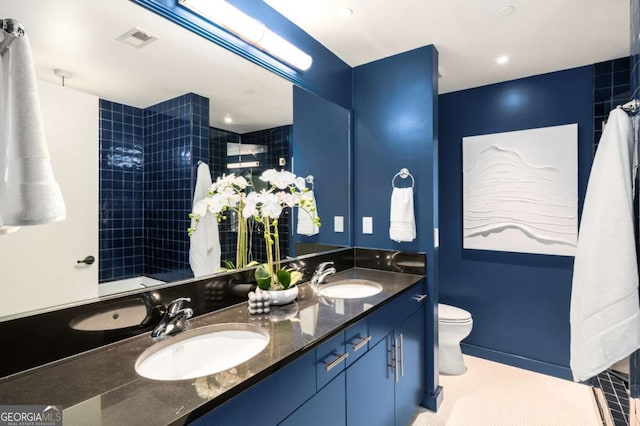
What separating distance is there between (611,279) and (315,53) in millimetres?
1893

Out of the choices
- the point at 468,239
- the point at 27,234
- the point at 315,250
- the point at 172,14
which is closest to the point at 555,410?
the point at 468,239

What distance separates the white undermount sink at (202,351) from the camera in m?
0.99

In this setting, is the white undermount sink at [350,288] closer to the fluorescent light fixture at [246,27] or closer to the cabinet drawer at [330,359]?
Answer: the cabinet drawer at [330,359]

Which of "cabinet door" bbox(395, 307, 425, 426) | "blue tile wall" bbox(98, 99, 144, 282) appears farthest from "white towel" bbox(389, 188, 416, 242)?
"blue tile wall" bbox(98, 99, 144, 282)

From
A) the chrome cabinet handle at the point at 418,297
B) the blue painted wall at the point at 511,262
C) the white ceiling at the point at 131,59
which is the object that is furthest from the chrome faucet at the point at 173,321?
the blue painted wall at the point at 511,262

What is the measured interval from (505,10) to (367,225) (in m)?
1.50

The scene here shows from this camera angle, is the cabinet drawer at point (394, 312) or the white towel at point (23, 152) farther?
the cabinet drawer at point (394, 312)

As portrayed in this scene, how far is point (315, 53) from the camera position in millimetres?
2002

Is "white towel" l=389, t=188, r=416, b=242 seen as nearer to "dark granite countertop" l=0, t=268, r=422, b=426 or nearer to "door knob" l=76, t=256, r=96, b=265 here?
"dark granite countertop" l=0, t=268, r=422, b=426

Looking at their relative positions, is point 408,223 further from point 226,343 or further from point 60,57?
point 60,57

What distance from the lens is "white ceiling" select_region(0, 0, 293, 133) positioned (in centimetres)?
92

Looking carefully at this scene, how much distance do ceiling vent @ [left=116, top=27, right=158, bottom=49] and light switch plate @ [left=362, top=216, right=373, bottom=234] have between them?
165cm

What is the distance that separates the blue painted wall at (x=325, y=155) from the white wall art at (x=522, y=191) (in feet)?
3.97

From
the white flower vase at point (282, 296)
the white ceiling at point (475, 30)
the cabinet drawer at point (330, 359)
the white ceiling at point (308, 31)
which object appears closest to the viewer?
the white ceiling at point (308, 31)
